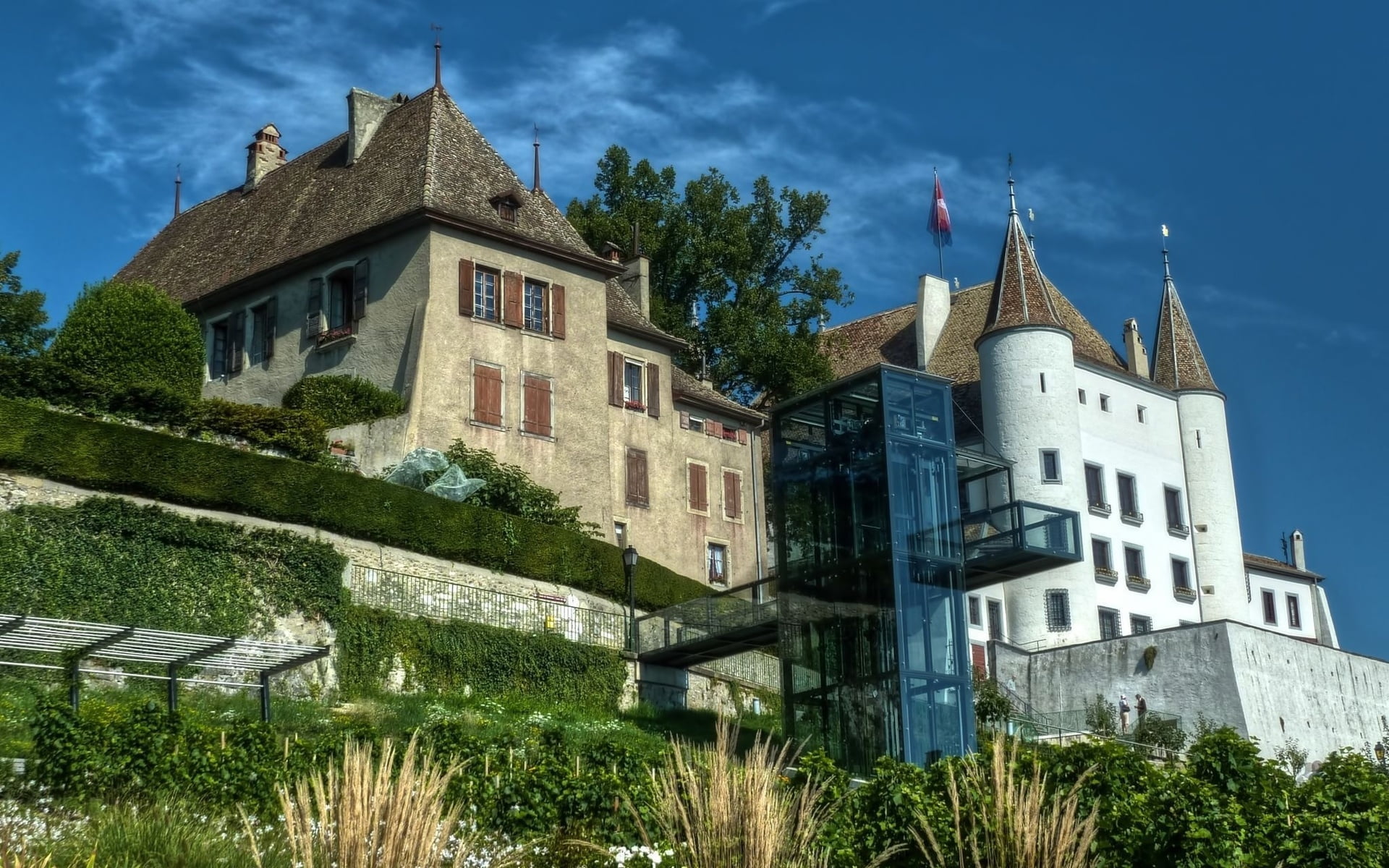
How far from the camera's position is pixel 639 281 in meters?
50.4

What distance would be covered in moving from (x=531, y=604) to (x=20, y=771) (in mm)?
17479

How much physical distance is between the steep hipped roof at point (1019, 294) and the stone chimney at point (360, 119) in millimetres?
17919

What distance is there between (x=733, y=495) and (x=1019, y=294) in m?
10.5

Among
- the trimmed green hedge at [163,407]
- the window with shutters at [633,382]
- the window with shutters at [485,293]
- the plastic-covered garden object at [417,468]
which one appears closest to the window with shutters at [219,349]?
the window with shutters at [485,293]

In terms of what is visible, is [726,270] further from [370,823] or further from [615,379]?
[370,823]

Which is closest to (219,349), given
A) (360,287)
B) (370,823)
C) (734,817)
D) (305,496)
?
(360,287)

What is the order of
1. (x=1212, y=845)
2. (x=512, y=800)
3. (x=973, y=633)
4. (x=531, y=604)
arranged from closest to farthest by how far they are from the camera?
(x=1212, y=845) < (x=512, y=800) < (x=531, y=604) < (x=973, y=633)

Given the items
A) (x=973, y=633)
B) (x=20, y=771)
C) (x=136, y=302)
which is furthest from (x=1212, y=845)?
(x=973, y=633)

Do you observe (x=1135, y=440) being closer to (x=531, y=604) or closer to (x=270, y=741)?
(x=531, y=604)

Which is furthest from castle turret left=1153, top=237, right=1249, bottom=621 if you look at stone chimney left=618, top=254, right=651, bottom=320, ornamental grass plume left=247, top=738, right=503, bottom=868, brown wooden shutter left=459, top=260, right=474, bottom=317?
ornamental grass plume left=247, top=738, right=503, bottom=868

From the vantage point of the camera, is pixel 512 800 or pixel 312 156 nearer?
pixel 512 800

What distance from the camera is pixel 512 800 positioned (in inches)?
642

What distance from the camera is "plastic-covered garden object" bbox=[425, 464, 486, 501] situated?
121ft

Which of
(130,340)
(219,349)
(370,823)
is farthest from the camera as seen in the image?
(219,349)
